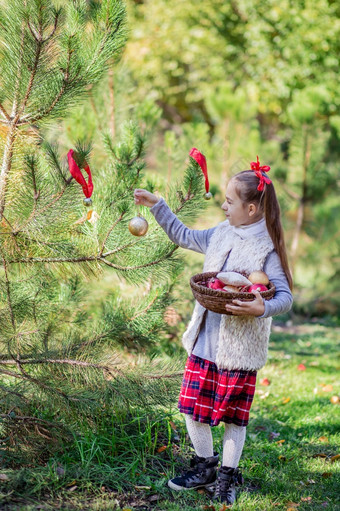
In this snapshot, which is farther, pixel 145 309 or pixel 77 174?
pixel 145 309

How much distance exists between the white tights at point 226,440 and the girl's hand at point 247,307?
61 centimetres

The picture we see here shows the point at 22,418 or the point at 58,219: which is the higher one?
the point at 58,219

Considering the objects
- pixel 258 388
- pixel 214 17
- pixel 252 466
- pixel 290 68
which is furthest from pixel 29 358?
pixel 214 17

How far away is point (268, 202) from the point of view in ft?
8.27

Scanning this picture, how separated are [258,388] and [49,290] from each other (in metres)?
2.12

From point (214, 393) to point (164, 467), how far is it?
0.56m

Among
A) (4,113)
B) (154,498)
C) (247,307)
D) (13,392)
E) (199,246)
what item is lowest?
(154,498)

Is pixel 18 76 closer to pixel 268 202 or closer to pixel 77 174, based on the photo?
pixel 77 174

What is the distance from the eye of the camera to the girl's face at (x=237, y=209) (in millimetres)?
2508

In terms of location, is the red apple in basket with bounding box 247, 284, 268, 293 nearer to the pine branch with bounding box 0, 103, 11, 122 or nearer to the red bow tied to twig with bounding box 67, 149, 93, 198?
the red bow tied to twig with bounding box 67, 149, 93, 198

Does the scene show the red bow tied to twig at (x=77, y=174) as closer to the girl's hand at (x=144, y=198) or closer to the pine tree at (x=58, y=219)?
the pine tree at (x=58, y=219)

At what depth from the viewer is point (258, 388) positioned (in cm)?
443

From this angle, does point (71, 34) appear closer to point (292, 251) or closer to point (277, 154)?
point (292, 251)

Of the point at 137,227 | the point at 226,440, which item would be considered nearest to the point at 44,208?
the point at 137,227
